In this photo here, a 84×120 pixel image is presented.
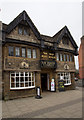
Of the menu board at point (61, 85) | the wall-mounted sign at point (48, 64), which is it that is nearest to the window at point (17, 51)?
the wall-mounted sign at point (48, 64)

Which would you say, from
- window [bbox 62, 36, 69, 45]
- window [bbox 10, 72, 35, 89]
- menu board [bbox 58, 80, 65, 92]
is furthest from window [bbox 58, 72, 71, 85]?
window [bbox 62, 36, 69, 45]

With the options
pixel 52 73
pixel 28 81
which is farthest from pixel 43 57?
pixel 28 81

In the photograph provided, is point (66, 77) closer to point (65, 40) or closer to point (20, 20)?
point (65, 40)

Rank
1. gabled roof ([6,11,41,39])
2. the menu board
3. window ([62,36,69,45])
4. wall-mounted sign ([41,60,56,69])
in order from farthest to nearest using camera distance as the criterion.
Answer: window ([62,36,69,45])
the menu board
wall-mounted sign ([41,60,56,69])
gabled roof ([6,11,41,39])

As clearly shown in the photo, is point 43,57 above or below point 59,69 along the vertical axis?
above

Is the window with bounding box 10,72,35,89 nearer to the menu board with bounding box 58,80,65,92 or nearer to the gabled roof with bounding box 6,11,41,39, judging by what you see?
the menu board with bounding box 58,80,65,92

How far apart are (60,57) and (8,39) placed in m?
8.51

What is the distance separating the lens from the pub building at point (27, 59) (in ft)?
34.7

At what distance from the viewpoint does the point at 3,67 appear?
1051cm

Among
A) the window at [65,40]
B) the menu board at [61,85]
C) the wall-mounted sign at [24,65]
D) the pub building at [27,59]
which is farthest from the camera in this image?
the window at [65,40]

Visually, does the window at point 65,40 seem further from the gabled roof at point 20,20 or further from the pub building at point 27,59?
the gabled roof at point 20,20

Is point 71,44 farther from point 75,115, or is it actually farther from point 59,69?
point 75,115

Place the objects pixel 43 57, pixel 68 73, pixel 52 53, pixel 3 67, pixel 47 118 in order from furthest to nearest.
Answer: pixel 68 73, pixel 52 53, pixel 43 57, pixel 3 67, pixel 47 118

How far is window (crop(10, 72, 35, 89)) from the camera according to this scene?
10.7 m
